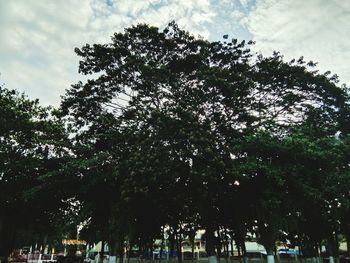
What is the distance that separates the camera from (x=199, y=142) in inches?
739

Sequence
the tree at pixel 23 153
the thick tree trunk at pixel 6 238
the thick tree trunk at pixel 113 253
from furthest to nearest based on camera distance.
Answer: the thick tree trunk at pixel 6 238 → the tree at pixel 23 153 → the thick tree trunk at pixel 113 253

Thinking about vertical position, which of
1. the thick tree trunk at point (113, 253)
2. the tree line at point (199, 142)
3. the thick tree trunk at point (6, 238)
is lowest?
the thick tree trunk at point (113, 253)

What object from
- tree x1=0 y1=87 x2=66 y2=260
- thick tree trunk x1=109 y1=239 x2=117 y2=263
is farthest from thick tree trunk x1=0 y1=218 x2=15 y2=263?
thick tree trunk x1=109 y1=239 x2=117 y2=263

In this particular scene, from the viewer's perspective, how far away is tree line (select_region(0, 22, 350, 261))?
757 inches

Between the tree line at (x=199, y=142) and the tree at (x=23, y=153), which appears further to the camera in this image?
the tree at (x=23, y=153)

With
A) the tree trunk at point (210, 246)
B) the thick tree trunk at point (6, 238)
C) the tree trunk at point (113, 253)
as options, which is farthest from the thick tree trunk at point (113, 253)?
the thick tree trunk at point (6, 238)

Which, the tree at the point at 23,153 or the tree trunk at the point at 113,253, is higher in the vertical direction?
the tree at the point at 23,153

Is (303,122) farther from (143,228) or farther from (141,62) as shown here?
(143,228)

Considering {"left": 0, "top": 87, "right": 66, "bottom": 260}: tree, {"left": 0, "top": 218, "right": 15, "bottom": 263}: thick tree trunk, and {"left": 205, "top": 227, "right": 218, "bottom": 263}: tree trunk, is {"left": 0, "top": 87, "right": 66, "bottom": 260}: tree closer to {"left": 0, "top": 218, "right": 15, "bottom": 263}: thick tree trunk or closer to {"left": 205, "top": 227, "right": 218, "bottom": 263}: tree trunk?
{"left": 0, "top": 218, "right": 15, "bottom": 263}: thick tree trunk

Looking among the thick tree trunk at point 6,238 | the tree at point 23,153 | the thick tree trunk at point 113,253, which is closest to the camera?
the thick tree trunk at point 113,253

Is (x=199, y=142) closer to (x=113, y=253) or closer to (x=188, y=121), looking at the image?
(x=188, y=121)

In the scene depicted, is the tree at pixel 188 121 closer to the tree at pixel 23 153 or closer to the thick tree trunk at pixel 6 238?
the tree at pixel 23 153

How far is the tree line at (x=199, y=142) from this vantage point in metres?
19.2

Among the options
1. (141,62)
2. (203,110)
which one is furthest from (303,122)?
(141,62)
